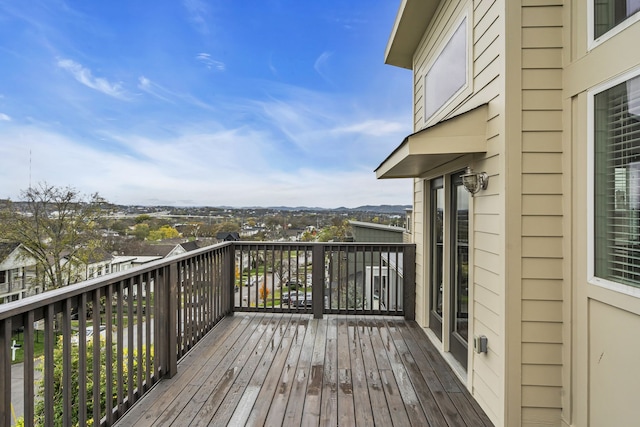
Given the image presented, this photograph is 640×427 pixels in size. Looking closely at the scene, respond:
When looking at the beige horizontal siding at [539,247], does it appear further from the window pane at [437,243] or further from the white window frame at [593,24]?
the window pane at [437,243]

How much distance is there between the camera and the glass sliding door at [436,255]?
3422mm

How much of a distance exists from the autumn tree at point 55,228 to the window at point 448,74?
38.3 feet

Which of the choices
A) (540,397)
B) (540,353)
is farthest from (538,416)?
(540,353)

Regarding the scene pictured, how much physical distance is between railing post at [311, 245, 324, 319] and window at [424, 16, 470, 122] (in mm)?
2174

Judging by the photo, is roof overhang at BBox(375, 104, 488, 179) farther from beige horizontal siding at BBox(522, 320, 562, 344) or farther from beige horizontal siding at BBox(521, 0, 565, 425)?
beige horizontal siding at BBox(522, 320, 562, 344)

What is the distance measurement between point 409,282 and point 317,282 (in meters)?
1.22

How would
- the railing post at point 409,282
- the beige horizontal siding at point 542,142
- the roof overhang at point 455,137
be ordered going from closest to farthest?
the beige horizontal siding at point 542,142 < the roof overhang at point 455,137 < the railing post at point 409,282

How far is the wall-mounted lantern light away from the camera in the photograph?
2248 millimetres

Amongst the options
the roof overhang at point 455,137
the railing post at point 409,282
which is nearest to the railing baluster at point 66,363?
the roof overhang at point 455,137

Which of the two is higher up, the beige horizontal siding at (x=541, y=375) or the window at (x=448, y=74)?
the window at (x=448, y=74)

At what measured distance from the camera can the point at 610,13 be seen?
1633 mm

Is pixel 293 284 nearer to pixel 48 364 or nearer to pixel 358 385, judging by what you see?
pixel 358 385

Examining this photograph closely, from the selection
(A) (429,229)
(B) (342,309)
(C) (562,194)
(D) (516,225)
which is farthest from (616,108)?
(B) (342,309)

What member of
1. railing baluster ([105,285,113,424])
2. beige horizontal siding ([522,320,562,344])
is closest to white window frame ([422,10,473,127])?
beige horizontal siding ([522,320,562,344])
